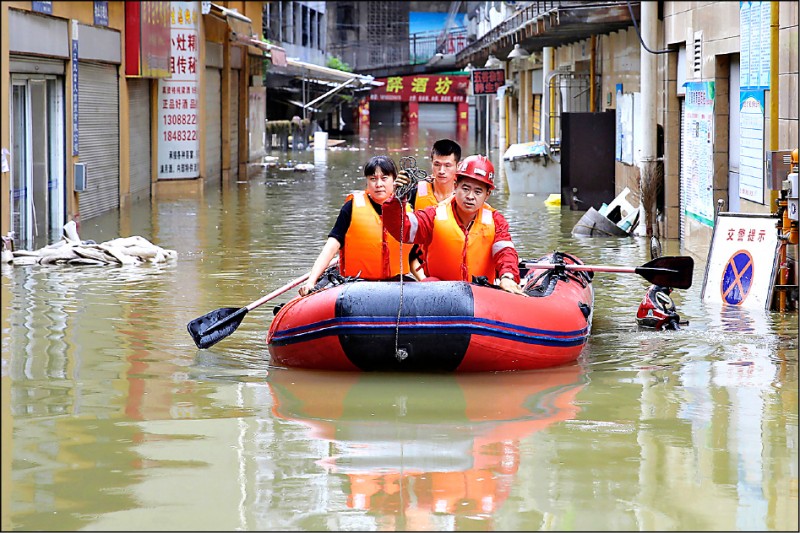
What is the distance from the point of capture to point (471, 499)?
18.3ft

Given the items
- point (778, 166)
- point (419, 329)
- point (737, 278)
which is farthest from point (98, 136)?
point (419, 329)

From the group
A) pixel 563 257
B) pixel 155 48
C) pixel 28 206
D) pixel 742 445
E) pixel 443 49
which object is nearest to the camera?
pixel 742 445

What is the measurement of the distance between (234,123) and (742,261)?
2062 centimetres

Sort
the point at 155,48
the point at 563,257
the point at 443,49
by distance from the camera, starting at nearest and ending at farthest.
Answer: the point at 563,257 < the point at 155,48 < the point at 443,49

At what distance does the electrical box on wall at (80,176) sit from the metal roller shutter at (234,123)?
39.7 ft

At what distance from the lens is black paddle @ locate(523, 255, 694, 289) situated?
977 cm

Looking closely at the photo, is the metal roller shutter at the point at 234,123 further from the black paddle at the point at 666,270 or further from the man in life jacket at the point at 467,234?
the man in life jacket at the point at 467,234

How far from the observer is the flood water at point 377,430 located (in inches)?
213

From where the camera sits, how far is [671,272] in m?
9.77

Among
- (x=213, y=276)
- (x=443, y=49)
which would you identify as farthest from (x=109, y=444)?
(x=443, y=49)

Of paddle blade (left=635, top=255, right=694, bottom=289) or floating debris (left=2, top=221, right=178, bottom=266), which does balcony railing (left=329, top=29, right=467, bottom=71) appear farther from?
paddle blade (left=635, top=255, right=694, bottom=289)

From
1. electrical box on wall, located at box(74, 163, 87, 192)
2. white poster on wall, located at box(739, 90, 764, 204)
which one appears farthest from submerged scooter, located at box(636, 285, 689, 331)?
electrical box on wall, located at box(74, 163, 87, 192)

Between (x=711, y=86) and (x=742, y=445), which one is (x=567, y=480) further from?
(x=711, y=86)

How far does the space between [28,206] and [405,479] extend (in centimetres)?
1077
